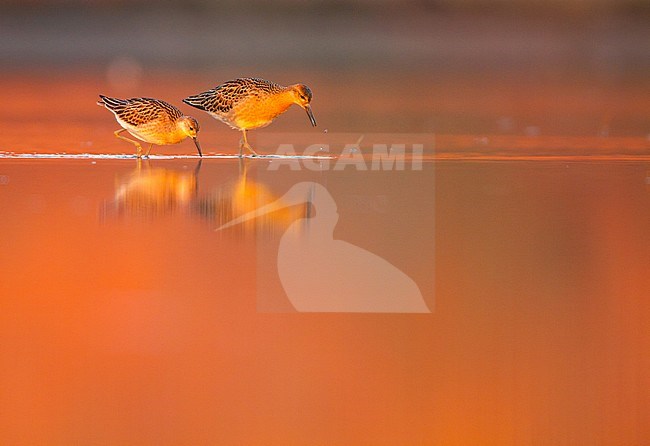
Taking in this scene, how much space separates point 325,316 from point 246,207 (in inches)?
60.8

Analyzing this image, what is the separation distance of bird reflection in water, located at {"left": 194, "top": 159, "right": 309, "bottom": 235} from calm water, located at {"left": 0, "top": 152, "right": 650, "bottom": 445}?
1 cm

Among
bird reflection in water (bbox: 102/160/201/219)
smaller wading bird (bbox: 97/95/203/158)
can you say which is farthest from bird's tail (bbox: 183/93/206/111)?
bird reflection in water (bbox: 102/160/201/219)

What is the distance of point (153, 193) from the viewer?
470 cm

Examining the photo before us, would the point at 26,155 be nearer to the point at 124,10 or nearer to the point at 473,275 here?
the point at 473,275

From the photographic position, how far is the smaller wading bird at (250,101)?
631 cm

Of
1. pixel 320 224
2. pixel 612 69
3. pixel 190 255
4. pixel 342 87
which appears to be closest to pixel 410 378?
pixel 190 255

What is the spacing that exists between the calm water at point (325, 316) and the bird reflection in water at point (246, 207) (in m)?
0.01

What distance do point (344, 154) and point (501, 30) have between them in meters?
7.87

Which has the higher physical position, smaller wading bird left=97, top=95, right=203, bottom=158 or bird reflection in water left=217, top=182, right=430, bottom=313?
smaller wading bird left=97, top=95, right=203, bottom=158

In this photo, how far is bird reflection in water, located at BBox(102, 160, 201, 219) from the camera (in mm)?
4277

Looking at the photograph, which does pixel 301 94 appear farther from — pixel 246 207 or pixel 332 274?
pixel 332 274

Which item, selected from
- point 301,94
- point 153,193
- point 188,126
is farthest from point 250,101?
point 153,193

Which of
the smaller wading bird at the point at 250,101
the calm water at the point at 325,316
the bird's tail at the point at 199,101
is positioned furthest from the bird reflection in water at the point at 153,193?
the bird's tail at the point at 199,101

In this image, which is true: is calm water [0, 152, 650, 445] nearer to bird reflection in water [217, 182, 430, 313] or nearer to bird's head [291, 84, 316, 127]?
bird reflection in water [217, 182, 430, 313]
